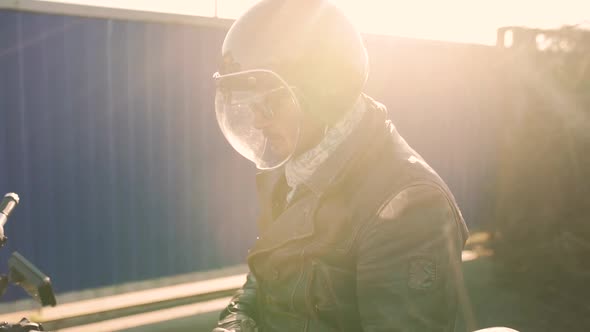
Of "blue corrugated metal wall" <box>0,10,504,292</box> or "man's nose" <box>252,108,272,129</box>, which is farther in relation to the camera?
"blue corrugated metal wall" <box>0,10,504,292</box>

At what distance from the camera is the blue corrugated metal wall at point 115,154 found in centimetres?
432

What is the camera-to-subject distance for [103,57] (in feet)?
15.1

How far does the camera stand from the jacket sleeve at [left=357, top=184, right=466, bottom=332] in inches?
51.4

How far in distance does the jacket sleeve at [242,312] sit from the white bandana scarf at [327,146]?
55 cm

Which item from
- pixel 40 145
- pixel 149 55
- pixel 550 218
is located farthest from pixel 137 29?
pixel 550 218

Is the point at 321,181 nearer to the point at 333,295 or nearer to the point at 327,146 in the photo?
the point at 327,146

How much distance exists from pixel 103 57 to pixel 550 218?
5.10m

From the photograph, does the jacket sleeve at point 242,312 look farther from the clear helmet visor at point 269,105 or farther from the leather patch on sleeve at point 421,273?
the leather patch on sleeve at point 421,273

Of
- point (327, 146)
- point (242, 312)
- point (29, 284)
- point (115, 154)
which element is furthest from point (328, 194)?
point (115, 154)

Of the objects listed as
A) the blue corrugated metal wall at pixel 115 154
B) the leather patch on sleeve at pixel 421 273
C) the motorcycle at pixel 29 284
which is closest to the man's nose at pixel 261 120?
the leather patch on sleeve at pixel 421 273

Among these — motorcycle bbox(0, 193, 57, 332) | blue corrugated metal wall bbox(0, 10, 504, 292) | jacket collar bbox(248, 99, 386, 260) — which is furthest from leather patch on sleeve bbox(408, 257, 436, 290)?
blue corrugated metal wall bbox(0, 10, 504, 292)

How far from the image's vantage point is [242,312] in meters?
1.95

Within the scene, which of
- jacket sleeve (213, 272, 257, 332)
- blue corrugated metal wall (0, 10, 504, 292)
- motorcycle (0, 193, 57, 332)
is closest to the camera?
motorcycle (0, 193, 57, 332)

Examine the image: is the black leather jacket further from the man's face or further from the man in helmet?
the man's face
